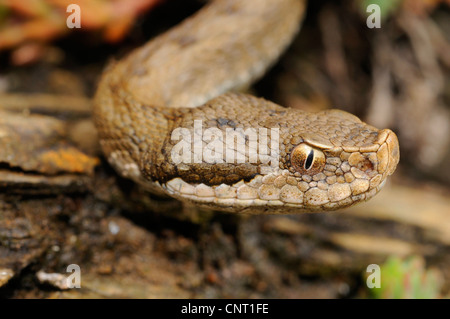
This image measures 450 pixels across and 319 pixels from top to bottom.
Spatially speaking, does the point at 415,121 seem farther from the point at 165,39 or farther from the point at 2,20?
the point at 2,20

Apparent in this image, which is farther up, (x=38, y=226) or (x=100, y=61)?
(x=100, y=61)

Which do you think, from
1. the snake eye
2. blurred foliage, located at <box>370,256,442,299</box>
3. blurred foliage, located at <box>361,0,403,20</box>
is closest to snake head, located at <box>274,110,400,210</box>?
the snake eye

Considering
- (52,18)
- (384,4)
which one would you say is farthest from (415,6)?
(52,18)

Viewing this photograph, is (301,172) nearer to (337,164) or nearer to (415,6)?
(337,164)

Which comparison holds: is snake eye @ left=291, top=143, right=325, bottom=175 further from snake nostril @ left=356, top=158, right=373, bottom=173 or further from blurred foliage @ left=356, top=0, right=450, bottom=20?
blurred foliage @ left=356, top=0, right=450, bottom=20

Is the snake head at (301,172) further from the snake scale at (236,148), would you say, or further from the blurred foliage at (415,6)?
the blurred foliage at (415,6)

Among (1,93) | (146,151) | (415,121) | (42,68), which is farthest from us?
(415,121)

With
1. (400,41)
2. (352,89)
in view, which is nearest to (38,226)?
(352,89)
